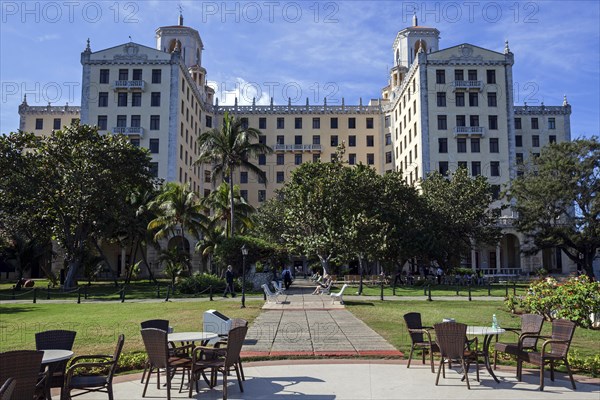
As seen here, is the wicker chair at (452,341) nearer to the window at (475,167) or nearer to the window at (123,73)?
the window at (475,167)

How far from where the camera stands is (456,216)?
4275 centimetres

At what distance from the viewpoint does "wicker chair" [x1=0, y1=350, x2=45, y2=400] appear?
241 inches

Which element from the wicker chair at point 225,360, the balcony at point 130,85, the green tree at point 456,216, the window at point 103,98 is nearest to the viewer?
the wicker chair at point 225,360

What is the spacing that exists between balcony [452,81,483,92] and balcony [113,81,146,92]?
111 ft

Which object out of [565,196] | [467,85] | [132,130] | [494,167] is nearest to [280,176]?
[132,130]

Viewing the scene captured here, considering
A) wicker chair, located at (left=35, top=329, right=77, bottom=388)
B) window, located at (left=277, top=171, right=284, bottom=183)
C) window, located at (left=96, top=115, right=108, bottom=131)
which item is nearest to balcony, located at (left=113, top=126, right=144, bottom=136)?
window, located at (left=96, top=115, right=108, bottom=131)

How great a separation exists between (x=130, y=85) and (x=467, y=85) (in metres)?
36.6

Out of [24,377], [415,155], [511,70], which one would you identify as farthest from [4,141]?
[511,70]

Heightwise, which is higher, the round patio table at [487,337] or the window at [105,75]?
the window at [105,75]

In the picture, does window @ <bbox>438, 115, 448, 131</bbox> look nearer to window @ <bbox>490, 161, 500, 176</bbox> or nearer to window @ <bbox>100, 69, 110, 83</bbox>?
window @ <bbox>490, 161, 500, 176</bbox>

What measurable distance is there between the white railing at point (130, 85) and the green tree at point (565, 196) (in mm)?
38876

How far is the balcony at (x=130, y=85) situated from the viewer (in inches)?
2237

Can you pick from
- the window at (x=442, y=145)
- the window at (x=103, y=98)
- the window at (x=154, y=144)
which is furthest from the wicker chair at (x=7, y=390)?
the window at (x=103, y=98)

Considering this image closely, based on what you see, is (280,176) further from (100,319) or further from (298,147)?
(100,319)
